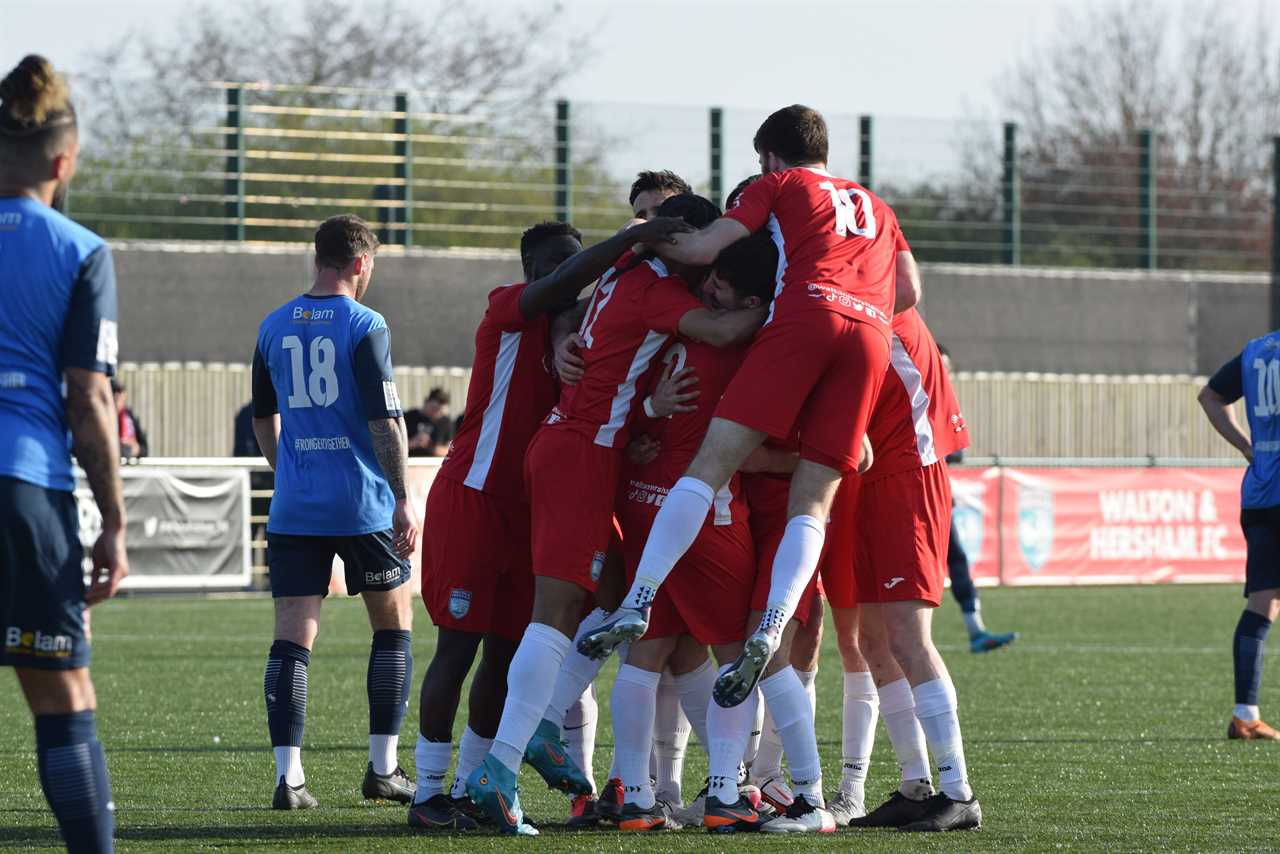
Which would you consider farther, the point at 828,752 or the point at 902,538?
the point at 828,752


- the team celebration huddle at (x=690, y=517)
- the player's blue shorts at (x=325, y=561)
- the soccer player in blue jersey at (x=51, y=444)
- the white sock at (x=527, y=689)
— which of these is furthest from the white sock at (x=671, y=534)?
the soccer player in blue jersey at (x=51, y=444)

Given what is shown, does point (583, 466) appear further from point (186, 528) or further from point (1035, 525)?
point (1035, 525)

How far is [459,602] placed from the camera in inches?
263

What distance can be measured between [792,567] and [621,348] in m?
0.91

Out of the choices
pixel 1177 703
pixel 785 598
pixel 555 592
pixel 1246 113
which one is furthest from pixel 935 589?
pixel 1246 113

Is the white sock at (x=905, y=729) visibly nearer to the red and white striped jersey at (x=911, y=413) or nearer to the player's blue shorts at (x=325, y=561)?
the red and white striped jersey at (x=911, y=413)

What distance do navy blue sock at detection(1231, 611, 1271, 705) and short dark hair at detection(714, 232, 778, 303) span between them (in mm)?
4292

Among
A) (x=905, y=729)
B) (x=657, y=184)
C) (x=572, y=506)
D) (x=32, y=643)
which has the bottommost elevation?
(x=905, y=729)

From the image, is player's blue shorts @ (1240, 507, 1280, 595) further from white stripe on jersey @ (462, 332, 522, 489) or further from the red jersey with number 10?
white stripe on jersey @ (462, 332, 522, 489)

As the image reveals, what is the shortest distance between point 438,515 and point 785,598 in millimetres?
1374

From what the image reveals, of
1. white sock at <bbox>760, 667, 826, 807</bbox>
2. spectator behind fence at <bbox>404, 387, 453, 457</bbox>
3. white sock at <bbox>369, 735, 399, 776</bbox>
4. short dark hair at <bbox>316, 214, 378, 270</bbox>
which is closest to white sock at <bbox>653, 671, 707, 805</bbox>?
white sock at <bbox>760, 667, 826, 807</bbox>

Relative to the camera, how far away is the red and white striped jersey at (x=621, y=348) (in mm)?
6348

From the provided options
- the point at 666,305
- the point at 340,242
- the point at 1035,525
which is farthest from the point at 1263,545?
the point at 1035,525

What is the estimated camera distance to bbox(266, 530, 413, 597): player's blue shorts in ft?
23.7
